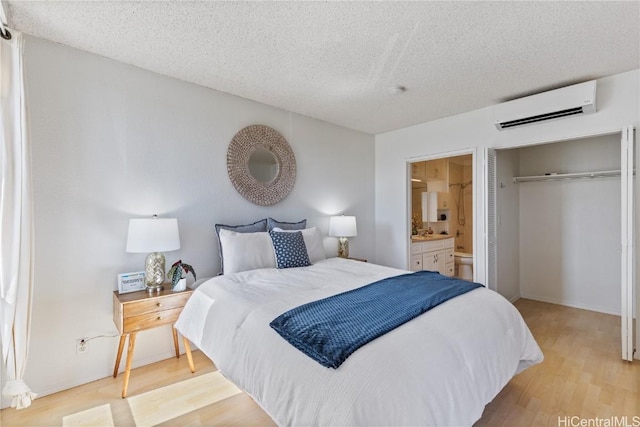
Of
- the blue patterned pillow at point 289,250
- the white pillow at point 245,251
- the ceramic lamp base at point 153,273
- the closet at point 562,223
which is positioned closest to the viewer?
the ceramic lamp base at point 153,273

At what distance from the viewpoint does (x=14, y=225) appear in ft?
5.68

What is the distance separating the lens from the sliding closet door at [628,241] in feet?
8.17

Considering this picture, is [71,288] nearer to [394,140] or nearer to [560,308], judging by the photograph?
[394,140]

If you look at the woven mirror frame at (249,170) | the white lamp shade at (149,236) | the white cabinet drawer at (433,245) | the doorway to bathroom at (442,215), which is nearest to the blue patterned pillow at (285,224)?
the woven mirror frame at (249,170)

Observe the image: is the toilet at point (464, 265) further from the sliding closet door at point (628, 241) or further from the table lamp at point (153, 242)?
the table lamp at point (153, 242)

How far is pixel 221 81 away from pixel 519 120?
120 inches

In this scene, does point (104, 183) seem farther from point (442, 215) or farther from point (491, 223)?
point (442, 215)

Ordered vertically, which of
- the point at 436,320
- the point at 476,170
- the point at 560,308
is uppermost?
the point at 476,170

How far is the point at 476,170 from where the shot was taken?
139 inches

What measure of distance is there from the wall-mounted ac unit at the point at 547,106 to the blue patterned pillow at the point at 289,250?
2.56 m

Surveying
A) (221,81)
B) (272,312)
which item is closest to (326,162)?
(221,81)

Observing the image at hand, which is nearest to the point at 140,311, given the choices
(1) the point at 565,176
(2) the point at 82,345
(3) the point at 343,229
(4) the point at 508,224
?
(2) the point at 82,345

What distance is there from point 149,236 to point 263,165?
147cm

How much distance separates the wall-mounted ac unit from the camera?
2.68m
